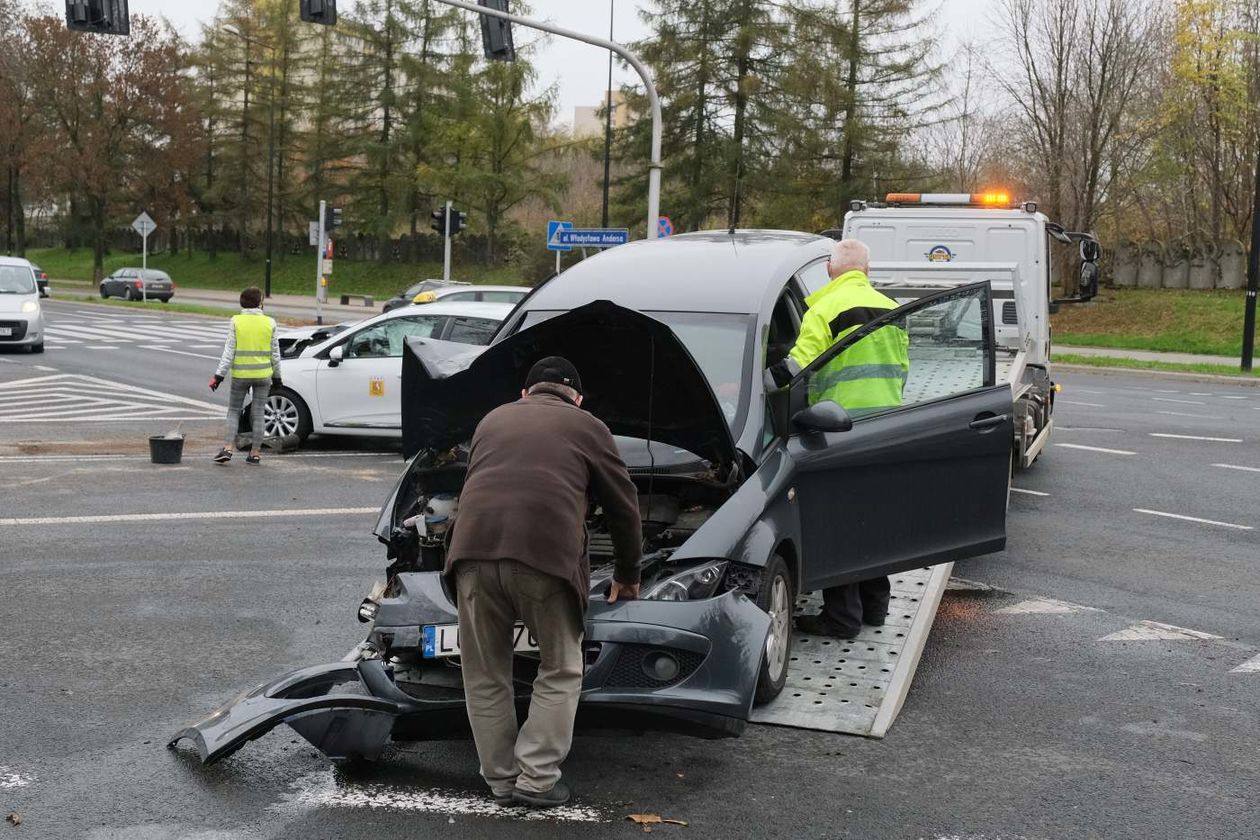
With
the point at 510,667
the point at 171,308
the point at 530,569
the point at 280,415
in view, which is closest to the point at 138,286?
the point at 171,308

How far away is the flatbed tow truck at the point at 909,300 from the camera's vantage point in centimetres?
604

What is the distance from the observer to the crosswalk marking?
17297 millimetres

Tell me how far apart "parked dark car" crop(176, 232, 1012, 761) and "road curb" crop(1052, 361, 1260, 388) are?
2185cm

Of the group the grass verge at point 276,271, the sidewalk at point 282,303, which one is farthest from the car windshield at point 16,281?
the grass verge at point 276,271

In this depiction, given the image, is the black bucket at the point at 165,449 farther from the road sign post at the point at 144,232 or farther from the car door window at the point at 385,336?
the road sign post at the point at 144,232

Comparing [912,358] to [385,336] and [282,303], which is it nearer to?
[385,336]

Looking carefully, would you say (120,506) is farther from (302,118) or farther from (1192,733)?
(302,118)

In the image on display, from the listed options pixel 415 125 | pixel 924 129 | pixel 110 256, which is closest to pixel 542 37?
pixel 415 125

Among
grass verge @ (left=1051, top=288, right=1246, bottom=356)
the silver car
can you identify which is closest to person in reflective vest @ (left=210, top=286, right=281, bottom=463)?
the silver car

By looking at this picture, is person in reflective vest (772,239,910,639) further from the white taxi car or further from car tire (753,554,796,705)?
the white taxi car

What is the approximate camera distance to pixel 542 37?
63531 mm

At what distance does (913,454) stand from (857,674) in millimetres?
1112

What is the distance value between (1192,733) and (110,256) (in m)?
89.7

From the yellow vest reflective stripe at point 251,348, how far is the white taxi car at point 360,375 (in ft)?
3.43
